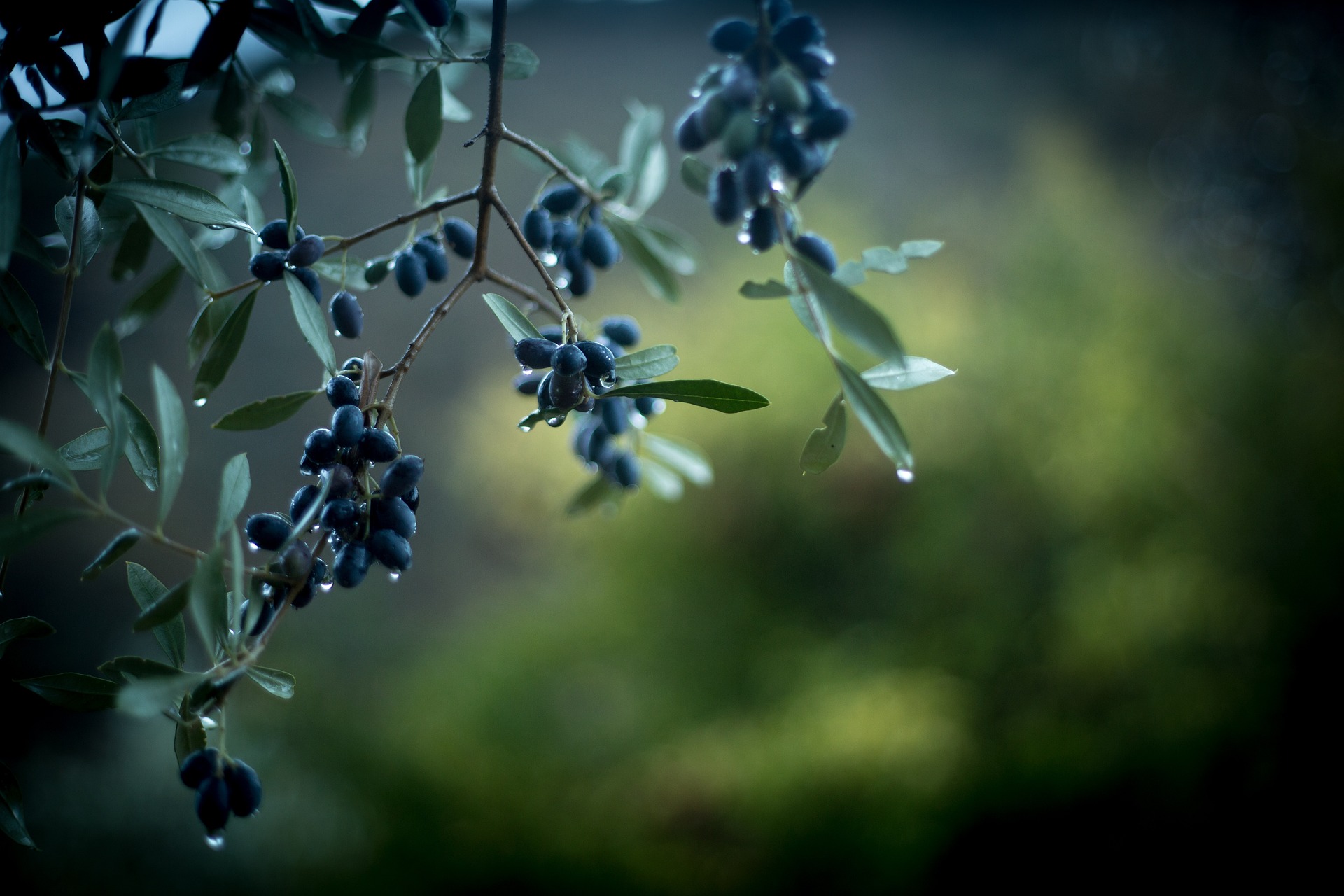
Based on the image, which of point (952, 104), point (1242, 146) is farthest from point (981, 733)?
point (952, 104)

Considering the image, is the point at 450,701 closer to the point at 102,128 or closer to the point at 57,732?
the point at 57,732

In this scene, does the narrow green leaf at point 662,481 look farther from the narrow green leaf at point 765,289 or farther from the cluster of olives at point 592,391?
the narrow green leaf at point 765,289

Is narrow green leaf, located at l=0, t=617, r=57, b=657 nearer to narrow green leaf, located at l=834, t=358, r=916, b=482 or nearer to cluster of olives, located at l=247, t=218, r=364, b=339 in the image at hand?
cluster of olives, located at l=247, t=218, r=364, b=339

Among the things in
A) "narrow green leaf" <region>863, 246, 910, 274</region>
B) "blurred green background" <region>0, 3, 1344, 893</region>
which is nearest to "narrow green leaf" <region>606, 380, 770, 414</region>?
"narrow green leaf" <region>863, 246, 910, 274</region>

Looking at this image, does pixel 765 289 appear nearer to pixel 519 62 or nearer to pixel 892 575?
pixel 519 62

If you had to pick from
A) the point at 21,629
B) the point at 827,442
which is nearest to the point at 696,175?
the point at 827,442
